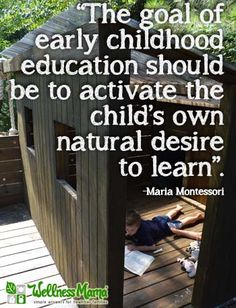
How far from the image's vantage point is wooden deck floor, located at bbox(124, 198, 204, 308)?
3.04m

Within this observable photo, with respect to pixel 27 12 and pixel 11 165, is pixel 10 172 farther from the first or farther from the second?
pixel 27 12

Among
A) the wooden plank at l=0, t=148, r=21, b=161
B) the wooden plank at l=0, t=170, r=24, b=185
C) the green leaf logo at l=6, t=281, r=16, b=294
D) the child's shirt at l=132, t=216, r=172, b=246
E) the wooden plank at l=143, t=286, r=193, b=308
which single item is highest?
the wooden plank at l=0, t=148, r=21, b=161

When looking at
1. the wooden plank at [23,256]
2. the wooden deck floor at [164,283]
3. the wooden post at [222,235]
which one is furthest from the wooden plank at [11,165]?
the wooden post at [222,235]

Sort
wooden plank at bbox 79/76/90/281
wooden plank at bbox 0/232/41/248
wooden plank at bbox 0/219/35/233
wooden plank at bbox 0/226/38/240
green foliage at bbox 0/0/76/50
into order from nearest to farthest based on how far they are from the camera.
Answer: wooden plank at bbox 79/76/90/281
wooden plank at bbox 0/232/41/248
wooden plank at bbox 0/226/38/240
wooden plank at bbox 0/219/35/233
green foliage at bbox 0/0/76/50

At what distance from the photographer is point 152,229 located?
13.3ft

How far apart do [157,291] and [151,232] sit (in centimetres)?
93

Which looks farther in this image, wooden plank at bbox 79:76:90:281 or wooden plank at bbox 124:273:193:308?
wooden plank at bbox 124:273:193:308

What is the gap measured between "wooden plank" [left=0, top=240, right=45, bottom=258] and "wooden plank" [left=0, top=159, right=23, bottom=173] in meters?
1.67

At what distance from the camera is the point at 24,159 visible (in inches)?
209

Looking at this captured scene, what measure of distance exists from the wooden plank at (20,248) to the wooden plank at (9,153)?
1778 mm

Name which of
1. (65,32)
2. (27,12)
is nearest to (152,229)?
(65,32)

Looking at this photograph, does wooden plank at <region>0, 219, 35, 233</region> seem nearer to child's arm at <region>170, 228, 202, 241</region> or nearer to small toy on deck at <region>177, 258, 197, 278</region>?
child's arm at <region>170, 228, 202, 241</region>

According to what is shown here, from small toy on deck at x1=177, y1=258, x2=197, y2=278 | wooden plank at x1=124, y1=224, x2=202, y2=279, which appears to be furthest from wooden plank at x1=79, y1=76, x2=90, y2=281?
small toy on deck at x1=177, y1=258, x2=197, y2=278

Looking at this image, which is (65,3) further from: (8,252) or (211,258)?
(211,258)
